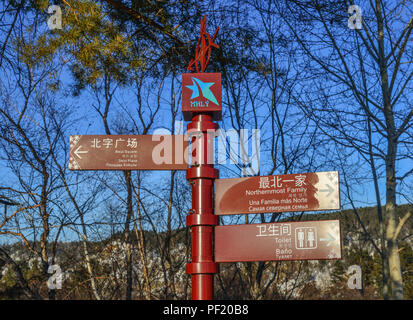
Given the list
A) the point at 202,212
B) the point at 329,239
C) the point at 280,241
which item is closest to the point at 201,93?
the point at 202,212

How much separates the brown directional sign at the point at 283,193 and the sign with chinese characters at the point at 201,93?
2.77ft

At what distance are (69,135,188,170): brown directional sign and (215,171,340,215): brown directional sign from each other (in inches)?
25.2

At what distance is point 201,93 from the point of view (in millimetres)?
4723

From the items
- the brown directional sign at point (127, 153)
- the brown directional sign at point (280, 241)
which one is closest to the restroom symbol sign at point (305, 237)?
the brown directional sign at point (280, 241)

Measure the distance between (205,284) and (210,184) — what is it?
3.29 ft

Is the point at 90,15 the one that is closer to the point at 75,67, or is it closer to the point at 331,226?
the point at 75,67

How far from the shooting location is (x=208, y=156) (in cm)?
468

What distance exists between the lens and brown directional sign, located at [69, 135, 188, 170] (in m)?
4.55

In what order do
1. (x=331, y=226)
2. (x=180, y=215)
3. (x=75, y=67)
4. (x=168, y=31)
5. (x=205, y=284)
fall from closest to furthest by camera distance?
(x=331, y=226) → (x=205, y=284) → (x=168, y=31) → (x=75, y=67) → (x=180, y=215)

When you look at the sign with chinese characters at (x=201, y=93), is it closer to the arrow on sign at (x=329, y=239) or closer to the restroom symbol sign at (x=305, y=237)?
the restroom symbol sign at (x=305, y=237)

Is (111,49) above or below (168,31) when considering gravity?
below

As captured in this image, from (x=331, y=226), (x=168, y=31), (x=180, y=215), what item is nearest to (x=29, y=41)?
(x=168, y=31)
